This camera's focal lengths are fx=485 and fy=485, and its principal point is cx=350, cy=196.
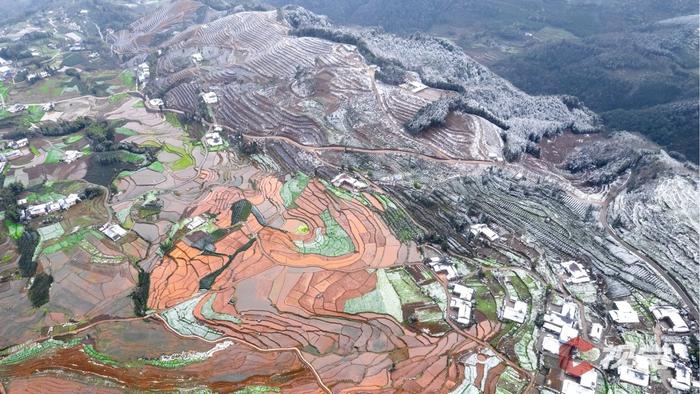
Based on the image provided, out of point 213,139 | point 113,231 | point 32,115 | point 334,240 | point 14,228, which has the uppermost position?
point 334,240

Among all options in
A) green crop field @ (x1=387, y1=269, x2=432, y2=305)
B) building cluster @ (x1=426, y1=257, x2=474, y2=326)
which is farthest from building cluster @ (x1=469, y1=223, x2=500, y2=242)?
green crop field @ (x1=387, y1=269, x2=432, y2=305)

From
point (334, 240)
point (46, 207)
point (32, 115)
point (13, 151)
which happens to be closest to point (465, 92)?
point (334, 240)

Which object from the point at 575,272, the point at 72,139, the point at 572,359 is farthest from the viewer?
the point at 72,139

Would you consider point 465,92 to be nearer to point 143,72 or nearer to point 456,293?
point 456,293

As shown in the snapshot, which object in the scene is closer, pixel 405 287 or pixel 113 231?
pixel 405 287

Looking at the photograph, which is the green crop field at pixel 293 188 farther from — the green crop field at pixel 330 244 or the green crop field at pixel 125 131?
the green crop field at pixel 125 131

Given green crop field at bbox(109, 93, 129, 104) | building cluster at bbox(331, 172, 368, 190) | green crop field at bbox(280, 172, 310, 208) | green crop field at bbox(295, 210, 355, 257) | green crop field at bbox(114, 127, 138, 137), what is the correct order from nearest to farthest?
green crop field at bbox(295, 210, 355, 257) → green crop field at bbox(280, 172, 310, 208) → building cluster at bbox(331, 172, 368, 190) → green crop field at bbox(114, 127, 138, 137) → green crop field at bbox(109, 93, 129, 104)

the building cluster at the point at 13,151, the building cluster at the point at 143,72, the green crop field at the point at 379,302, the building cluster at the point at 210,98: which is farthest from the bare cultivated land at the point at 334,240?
the building cluster at the point at 143,72

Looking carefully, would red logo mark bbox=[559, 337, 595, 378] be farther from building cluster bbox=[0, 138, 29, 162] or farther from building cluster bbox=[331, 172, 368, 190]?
building cluster bbox=[0, 138, 29, 162]
